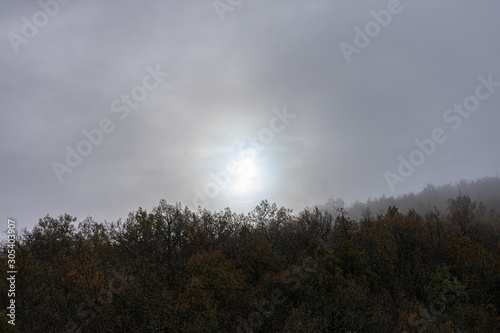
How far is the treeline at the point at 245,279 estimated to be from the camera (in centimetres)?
4953

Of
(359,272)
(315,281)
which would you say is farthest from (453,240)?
(315,281)

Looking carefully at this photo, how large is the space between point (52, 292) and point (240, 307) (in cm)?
3034

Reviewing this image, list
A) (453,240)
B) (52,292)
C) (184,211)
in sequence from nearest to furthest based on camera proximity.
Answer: (52,292) → (453,240) → (184,211)

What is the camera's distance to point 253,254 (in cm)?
7600

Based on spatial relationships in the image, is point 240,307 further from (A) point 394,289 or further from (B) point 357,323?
(A) point 394,289

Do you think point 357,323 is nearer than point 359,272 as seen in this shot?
Yes

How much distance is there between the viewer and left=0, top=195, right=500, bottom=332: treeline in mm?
49531

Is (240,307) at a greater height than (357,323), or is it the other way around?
(240,307)

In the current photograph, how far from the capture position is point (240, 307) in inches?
2375

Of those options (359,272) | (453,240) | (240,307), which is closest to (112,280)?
(240,307)

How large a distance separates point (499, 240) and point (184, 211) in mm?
96352

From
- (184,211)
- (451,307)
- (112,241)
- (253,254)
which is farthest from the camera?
(184,211)

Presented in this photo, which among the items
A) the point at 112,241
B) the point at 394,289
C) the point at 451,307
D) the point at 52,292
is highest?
the point at 112,241

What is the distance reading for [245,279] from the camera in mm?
71188
